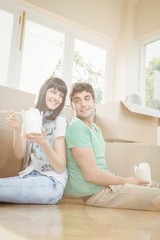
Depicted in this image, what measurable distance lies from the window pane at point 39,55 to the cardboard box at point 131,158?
121 centimetres

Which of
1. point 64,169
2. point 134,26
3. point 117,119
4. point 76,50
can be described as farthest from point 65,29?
point 64,169

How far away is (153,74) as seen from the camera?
304cm

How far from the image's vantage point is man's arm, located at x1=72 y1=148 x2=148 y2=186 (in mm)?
1192

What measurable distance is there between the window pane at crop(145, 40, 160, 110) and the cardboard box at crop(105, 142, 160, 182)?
1.36 metres

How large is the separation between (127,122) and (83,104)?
55 centimetres

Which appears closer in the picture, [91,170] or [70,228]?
[70,228]

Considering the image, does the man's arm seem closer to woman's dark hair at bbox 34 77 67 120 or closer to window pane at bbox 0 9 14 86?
woman's dark hair at bbox 34 77 67 120

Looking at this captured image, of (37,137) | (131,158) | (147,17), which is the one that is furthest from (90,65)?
(37,137)

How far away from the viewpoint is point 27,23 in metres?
2.63

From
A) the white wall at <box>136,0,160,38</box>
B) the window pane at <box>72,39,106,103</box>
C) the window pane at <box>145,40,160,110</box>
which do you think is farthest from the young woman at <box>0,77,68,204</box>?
the white wall at <box>136,0,160,38</box>

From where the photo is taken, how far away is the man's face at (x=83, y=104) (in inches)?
54.6

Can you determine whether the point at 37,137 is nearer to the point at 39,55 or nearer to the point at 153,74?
the point at 39,55

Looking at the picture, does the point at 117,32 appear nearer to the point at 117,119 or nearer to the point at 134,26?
the point at 134,26

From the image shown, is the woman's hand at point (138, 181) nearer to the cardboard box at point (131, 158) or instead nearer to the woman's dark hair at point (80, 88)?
the cardboard box at point (131, 158)
